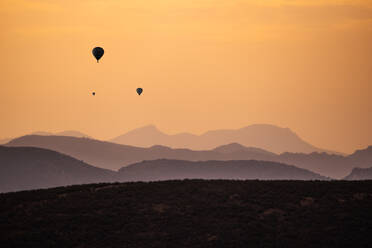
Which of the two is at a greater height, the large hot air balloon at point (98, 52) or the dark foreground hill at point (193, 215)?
the large hot air balloon at point (98, 52)

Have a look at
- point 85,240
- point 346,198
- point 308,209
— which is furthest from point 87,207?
point 346,198

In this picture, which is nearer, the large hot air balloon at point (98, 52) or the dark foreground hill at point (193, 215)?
the dark foreground hill at point (193, 215)

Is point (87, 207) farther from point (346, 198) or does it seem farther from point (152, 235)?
point (346, 198)

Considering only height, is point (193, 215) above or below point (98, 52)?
below

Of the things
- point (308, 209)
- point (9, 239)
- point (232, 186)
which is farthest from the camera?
point (232, 186)

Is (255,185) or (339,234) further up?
(255,185)

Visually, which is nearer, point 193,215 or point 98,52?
point 193,215

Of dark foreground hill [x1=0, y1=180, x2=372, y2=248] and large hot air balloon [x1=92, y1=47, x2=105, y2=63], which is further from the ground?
large hot air balloon [x1=92, y1=47, x2=105, y2=63]

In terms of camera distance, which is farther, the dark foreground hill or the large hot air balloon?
the large hot air balloon
